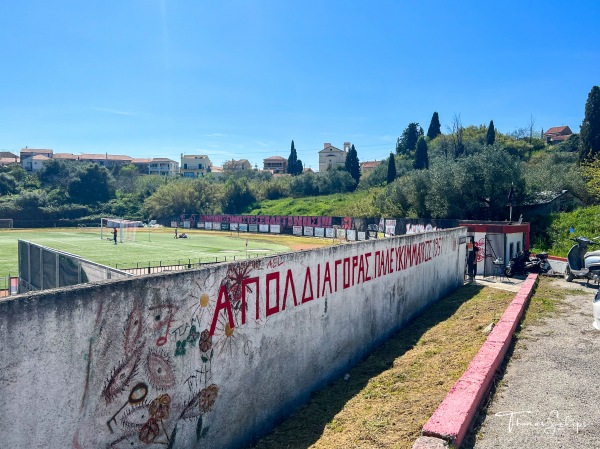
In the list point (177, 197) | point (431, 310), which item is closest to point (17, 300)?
point (431, 310)

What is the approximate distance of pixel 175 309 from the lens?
17.6ft

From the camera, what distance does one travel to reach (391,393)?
729 centimetres

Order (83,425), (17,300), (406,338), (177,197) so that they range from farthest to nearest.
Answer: (177,197)
(406,338)
(83,425)
(17,300)

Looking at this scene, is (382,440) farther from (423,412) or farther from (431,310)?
(431,310)

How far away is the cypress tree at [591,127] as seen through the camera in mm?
48344

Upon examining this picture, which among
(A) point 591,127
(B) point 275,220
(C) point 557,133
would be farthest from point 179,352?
(C) point 557,133

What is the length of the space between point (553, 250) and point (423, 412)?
26467mm

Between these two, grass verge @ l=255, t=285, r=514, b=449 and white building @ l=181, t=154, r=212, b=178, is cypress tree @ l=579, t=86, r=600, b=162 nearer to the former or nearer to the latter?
Result: grass verge @ l=255, t=285, r=514, b=449

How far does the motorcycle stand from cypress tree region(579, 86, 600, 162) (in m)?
35.8

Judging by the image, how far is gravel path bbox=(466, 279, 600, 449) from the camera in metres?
5.01

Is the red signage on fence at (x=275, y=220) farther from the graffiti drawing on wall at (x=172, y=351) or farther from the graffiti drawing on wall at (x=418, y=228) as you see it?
the graffiti drawing on wall at (x=172, y=351)

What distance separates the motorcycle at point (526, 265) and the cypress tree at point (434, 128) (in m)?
88.2

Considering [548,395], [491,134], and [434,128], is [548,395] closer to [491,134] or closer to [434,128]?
[491,134]

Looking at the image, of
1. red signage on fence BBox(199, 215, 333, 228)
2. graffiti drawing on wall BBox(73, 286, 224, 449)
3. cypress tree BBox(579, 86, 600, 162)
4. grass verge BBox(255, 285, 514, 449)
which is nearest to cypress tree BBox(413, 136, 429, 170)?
red signage on fence BBox(199, 215, 333, 228)
